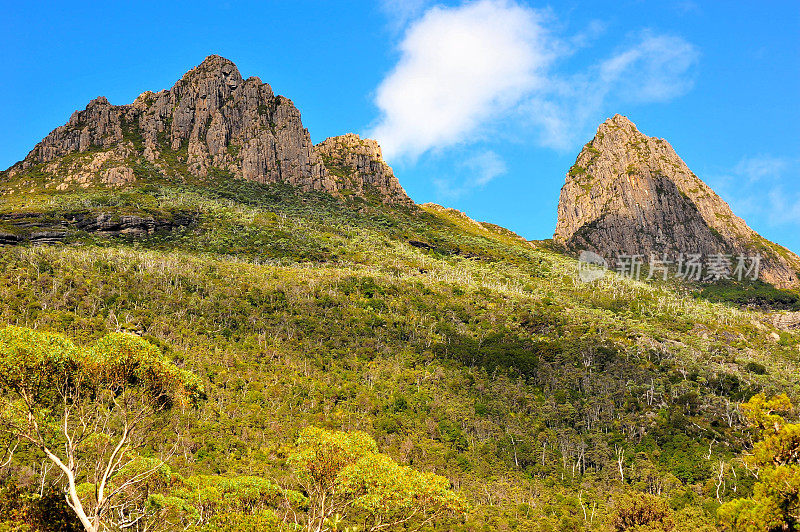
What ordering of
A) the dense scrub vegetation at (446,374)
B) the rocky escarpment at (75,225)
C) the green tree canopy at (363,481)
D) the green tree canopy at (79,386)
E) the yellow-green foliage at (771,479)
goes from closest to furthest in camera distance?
the green tree canopy at (79,386) → the green tree canopy at (363,481) → the yellow-green foliage at (771,479) → the dense scrub vegetation at (446,374) → the rocky escarpment at (75,225)

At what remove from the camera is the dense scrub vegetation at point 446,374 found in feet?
272

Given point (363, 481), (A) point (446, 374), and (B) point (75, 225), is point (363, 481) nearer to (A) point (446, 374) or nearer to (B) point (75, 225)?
(A) point (446, 374)

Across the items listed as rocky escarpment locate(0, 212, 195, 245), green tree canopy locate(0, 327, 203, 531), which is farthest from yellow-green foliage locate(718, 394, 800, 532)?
rocky escarpment locate(0, 212, 195, 245)

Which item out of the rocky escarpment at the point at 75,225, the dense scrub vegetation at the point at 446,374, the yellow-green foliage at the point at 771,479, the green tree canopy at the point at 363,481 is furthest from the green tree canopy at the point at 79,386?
the rocky escarpment at the point at 75,225

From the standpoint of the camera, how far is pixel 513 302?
16125 centimetres

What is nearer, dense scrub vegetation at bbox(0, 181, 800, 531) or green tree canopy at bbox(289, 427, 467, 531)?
green tree canopy at bbox(289, 427, 467, 531)

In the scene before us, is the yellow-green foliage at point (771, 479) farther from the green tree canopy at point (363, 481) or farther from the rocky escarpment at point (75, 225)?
the rocky escarpment at point (75, 225)

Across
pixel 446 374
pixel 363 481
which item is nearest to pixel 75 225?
pixel 446 374

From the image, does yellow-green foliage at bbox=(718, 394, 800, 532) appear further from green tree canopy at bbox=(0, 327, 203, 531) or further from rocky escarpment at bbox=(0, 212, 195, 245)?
rocky escarpment at bbox=(0, 212, 195, 245)

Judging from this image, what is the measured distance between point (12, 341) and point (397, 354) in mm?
107725

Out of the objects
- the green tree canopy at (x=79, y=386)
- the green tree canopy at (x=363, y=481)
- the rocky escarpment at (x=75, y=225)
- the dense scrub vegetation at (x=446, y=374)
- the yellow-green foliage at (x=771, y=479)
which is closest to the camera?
the green tree canopy at (x=79, y=386)

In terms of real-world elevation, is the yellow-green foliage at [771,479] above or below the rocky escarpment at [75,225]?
below

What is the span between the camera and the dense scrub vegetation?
272ft

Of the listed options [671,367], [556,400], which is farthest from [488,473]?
[671,367]
